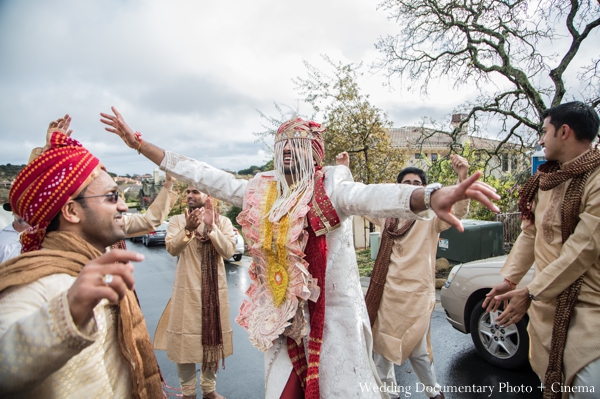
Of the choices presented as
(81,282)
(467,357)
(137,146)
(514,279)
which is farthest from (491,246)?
(81,282)

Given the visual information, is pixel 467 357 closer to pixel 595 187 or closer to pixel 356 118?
pixel 595 187

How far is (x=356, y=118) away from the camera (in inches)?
513

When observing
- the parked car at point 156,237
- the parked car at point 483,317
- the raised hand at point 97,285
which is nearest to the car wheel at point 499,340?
the parked car at point 483,317

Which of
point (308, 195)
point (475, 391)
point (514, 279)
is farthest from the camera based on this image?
point (475, 391)

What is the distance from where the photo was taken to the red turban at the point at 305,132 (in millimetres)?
2613

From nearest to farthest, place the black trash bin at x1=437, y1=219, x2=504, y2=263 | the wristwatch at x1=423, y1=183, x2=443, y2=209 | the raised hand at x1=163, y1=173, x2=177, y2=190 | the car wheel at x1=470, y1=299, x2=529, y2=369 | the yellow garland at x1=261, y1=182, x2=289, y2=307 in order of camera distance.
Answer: the wristwatch at x1=423, y1=183, x2=443, y2=209
the yellow garland at x1=261, y1=182, x2=289, y2=307
the raised hand at x1=163, y1=173, x2=177, y2=190
the car wheel at x1=470, y1=299, x2=529, y2=369
the black trash bin at x1=437, y1=219, x2=504, y2=263

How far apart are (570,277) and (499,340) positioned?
241 cm

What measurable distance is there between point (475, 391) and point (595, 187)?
2624 millimetres

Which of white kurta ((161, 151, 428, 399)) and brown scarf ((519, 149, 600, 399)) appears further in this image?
brown scarf ((519, 149, 600, 399))

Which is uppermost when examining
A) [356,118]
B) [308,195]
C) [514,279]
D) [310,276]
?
[356,118]

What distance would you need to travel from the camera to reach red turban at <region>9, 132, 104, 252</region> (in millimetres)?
1581

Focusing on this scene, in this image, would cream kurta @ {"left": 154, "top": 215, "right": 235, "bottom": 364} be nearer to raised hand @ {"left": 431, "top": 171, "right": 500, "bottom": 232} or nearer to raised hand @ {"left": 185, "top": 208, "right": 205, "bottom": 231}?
raised hand @ {"left": 185, "top": 208, "right": 205, "bottom": 231}

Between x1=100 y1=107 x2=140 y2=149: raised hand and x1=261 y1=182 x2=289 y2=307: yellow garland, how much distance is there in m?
1.06

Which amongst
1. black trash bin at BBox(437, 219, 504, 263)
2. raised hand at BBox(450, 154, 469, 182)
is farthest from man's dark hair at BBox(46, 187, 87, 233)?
black trash bin at BBox(437, 219, 504, 263)
